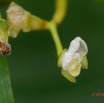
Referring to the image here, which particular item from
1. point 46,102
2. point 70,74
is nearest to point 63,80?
point 46,102

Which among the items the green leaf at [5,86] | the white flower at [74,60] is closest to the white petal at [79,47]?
the white flower at [74,60]

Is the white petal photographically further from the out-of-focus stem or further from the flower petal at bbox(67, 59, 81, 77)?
the out-of-focus stem

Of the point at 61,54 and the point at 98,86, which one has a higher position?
the point at 61,54

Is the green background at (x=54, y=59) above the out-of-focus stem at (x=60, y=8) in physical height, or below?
below

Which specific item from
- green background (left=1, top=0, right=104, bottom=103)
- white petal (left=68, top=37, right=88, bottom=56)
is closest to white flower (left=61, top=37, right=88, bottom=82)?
white petal (left=68, top=37, right=88, bottom=56)

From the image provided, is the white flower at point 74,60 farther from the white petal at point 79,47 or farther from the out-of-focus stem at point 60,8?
the out-of-focus stem at point 60,8

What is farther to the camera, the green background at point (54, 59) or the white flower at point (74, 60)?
the green background at point (54, 59)

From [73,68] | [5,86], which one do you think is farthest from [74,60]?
[5,86]

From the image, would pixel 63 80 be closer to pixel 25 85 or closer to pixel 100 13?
pixel 25 85
